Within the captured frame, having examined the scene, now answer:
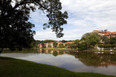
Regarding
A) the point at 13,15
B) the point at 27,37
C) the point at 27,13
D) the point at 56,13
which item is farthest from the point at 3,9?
the point at 56,13

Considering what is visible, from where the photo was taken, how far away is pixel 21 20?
10305mm

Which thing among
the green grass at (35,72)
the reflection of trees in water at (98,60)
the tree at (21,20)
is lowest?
the reflection of trees in water at (98,60)

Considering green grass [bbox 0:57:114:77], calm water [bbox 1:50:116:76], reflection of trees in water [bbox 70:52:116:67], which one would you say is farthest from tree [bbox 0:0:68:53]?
reflection of trees in water [bbox 70:52:116:67]

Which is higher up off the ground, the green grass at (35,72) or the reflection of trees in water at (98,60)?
the green grass at (35,72)

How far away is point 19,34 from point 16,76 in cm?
363

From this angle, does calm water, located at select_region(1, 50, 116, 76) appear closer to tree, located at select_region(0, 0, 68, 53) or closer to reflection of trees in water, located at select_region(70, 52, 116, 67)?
reflection of trees in water, located at select_region(70, 52, 116, 67)

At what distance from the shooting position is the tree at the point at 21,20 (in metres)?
9.23

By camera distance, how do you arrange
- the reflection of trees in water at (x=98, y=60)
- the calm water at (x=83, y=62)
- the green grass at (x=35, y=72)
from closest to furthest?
1. the green grass at (x=35, y=72)
2. the calm water at (x=83, y=62)
3. the reflection of trees in water at (x=98, y=60)

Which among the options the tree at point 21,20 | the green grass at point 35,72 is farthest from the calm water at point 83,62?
the tree at point 21,20

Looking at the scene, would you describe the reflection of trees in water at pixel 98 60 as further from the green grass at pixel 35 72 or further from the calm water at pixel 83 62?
the green grass at pixel 35 72

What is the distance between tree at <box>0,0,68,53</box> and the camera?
9.23 metres

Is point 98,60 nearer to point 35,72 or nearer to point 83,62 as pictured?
point 83,62

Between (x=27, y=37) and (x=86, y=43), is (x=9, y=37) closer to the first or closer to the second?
(x=27, y=37)

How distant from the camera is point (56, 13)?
10586mm
